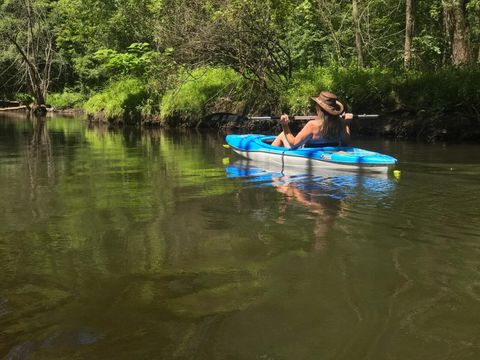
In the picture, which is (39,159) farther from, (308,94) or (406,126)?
(406,126)

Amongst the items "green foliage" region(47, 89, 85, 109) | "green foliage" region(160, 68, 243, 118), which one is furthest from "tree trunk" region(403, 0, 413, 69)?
"green foliage" region(47, 89, 85, 109)

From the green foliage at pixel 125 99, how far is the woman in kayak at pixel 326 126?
14191mm

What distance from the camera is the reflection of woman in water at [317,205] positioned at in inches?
198

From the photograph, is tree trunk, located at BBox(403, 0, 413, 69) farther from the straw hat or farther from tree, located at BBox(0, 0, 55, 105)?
tree, located at BBox(0, 0, 55, 105)

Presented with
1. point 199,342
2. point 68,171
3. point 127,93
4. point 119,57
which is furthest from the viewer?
point 119,57

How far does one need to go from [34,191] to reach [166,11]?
12.0m

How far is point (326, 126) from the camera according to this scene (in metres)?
8.83

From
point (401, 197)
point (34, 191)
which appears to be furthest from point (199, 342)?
point (34, 191)

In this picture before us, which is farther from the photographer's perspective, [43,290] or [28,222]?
[28,222]

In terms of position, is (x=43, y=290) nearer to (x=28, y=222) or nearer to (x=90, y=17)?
(x=28, y=222)

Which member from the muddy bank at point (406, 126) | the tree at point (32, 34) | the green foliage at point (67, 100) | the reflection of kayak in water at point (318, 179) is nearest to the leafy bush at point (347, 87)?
the muddy bank at point (406, 126)

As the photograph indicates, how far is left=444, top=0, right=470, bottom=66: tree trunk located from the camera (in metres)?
13.7

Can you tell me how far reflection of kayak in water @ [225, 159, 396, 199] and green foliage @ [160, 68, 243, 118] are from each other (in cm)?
1003

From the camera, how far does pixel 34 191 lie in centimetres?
721
